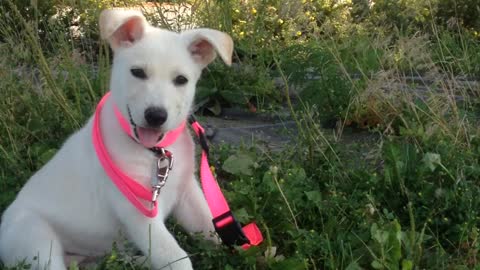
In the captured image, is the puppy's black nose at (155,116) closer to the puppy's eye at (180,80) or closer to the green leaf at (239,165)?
the puppy's eye at (180,80)

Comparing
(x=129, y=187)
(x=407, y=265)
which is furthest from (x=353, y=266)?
(x=129, y=187)

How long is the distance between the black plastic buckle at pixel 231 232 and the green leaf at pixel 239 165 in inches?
28.7

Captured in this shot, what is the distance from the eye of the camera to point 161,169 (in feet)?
9.54

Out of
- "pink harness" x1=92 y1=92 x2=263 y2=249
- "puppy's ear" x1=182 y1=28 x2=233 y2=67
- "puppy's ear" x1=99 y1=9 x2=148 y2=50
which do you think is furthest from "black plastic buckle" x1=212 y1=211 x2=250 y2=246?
"puppy's ear" x1=99 y1=9 x2=148 y2=50

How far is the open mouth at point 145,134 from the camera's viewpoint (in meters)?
2.81

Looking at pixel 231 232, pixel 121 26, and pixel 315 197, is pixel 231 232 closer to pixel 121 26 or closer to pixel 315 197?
pixel 315 197

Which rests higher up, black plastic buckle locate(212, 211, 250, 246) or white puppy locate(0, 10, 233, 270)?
white puppy locate(0, 10, 233, 270)

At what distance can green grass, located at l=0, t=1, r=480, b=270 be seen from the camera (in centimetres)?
312

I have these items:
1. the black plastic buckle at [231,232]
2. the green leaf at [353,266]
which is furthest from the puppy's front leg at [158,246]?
the green leaf at [353,266]

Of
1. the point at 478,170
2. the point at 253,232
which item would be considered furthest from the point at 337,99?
the point at 253,232

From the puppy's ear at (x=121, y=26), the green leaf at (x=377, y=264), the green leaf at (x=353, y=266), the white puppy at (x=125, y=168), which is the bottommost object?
the green leaf at (x=353, y=266)

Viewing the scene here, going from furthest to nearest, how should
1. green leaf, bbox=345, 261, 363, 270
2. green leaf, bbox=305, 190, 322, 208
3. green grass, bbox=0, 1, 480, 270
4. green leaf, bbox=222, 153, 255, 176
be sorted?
green leaf, bbox=222, 153, 255, 176, green leaf, bbox=305, 190, 322, 208, green grass, bbox=0, 1, 480, 270, green leaf, bbox=345, 261, 363, 270

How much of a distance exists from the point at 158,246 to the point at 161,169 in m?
0.34

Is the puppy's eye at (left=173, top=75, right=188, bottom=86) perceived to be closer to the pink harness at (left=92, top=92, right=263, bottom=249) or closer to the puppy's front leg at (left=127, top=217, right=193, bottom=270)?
the pink harness at (left=92, top=92, right=263, bottom=249)
